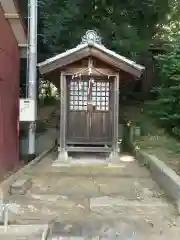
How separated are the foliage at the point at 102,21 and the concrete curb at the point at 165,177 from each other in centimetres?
615

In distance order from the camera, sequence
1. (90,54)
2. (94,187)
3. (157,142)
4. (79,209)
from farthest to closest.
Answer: (157,142) < (90,54) < (94,187) < (79,209)

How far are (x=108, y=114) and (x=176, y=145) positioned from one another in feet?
8.02

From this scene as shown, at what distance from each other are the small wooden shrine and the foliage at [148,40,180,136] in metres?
1.82

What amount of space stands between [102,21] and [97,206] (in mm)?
10774

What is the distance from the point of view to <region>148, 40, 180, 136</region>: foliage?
12531mm

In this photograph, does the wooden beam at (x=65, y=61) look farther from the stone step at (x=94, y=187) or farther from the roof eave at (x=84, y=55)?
the stone step at (x=94, y=187)

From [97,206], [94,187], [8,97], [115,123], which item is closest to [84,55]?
[115,123]

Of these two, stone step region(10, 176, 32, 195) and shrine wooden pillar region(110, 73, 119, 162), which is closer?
stone step region(10, 176, 32, 195)

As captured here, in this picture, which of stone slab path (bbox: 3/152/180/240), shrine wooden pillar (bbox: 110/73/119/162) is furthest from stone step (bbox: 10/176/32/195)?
shrine wooden pillar (bbox: 110/73/119/162)

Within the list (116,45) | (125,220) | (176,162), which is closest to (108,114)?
(176,162)

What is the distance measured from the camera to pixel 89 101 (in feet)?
38.9

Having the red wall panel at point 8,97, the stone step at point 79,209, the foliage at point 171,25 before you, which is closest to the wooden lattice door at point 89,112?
the red wall panel at point 8,97

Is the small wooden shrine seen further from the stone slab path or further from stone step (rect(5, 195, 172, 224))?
stone step (rect(5, 195, 172, 224))

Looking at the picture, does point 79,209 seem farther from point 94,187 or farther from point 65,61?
point 65,61
